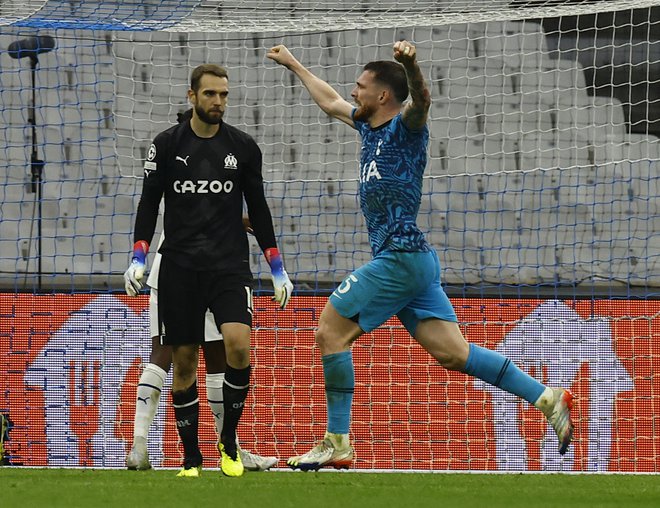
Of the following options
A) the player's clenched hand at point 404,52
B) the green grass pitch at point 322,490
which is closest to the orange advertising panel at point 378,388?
the green grass pitch at point 322,490

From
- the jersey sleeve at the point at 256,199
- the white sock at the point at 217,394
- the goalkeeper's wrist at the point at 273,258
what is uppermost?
the jersey sleeve at the point at 256,199

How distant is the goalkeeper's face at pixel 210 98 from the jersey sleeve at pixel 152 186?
0.22 m

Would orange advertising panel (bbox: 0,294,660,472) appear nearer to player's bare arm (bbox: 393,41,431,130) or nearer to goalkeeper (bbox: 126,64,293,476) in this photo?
goalkeeper (bbox: 126,64,293,476)

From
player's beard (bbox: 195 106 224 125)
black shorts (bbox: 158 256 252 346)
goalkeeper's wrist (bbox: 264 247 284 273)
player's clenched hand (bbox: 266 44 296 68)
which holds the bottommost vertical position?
black shorts (bbox: 158 256 252 346)

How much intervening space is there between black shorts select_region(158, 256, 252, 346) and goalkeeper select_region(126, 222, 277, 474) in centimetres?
58

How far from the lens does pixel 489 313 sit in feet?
28.8

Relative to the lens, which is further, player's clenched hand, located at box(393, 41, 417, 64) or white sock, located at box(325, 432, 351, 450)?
white sock, located at box(325, 432, 351, 450)

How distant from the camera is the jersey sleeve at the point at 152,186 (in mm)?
6375

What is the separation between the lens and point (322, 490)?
226 inches

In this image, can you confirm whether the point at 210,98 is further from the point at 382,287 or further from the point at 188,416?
the point at 188,416

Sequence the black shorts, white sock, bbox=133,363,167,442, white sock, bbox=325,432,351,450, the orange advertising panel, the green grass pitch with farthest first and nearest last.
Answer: the orange advertising panel
white sock, bbox=133,363,167,442
the black shorts
white sock, bbox=325,432,351,450
the green grass pitch

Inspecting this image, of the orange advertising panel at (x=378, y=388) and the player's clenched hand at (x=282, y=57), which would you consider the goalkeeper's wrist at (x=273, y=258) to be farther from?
the orange advertising panel at (x=378, y=388)

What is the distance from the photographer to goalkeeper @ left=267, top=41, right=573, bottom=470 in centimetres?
621

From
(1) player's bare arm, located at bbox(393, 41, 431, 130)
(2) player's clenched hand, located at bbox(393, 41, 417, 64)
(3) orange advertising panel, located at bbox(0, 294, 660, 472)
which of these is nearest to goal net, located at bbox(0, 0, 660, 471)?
(3) orange advertising panel, located at bbox(0, 294, 660, 472)
